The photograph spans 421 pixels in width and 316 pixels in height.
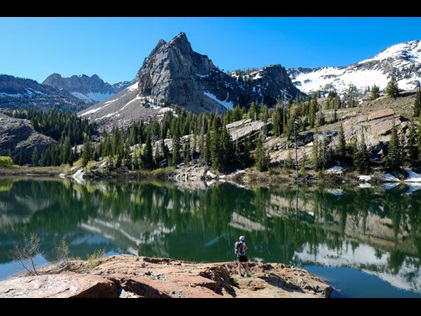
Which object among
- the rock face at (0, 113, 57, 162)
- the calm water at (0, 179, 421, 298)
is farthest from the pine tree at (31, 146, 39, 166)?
the calm water at (0, 179, 421, 298)

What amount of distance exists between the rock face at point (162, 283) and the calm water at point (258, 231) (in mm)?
2317

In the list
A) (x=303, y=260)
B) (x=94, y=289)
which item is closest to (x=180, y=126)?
(x=303, y=260)

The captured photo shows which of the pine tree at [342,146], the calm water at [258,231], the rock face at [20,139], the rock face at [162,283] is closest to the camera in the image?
the rock face at [162,283]

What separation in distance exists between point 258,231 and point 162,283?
19.0 metres

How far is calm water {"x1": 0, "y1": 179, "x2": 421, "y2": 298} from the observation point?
59.9 feet

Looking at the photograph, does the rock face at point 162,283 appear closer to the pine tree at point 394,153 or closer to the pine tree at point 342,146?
the pine tree at point 394,153

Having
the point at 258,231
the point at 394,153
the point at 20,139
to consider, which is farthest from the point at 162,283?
the point at 20,139

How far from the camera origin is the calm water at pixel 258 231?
18.2m

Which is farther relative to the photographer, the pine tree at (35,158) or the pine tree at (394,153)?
the pine tree at (35,158)

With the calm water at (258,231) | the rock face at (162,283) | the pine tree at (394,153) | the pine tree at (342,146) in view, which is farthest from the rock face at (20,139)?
the rock face at (162,283)

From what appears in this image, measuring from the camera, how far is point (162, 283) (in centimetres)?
1055

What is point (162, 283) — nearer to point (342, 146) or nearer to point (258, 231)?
point (258, 231)
